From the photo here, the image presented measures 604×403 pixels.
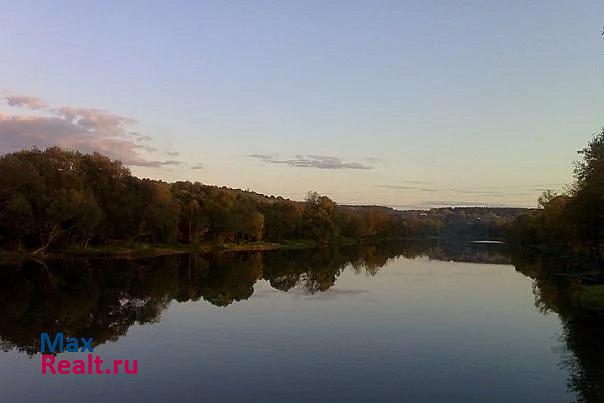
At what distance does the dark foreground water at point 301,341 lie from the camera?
15.3m

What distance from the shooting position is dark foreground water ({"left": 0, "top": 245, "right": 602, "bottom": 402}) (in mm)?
15320

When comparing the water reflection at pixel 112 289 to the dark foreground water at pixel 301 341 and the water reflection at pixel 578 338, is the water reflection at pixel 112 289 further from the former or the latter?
the water reflection at pixel 578 338

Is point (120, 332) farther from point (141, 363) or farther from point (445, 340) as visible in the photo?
point (445, 340)

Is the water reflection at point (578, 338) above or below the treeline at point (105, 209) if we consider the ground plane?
below

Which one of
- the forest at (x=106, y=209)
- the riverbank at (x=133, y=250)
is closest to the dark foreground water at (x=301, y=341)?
the forest at (x=106, y=209)

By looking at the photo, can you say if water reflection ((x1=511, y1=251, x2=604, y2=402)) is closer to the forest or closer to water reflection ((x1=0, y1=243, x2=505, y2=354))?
water reflection ((x1=0, y1=243, x2=505, y2=354))

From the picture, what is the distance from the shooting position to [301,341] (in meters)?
21.4

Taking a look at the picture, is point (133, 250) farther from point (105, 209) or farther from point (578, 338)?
point (578, 338)

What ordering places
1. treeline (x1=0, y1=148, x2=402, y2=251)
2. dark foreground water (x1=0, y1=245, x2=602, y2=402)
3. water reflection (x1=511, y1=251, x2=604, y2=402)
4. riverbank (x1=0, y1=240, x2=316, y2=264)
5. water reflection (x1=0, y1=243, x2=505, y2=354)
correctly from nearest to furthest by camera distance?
dark foreground water (x1=0, y1=245, x2=602, y2=402) < water reflection (x1=511, y1=251, x2=604, y2=402) < water reflection (x1=0, y1=243, x2=505, y2=354) < treeline (x1=0, y1=148, x2=402, y2=251) < riverbank (x1=0, y1=240, x2=316, y2=264)

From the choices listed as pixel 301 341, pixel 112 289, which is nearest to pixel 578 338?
pixel 301 341

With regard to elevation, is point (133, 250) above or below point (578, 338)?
above

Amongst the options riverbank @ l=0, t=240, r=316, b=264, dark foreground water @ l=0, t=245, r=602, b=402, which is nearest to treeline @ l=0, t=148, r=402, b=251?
riverbank @ l=0, t=240, r=316, b=264

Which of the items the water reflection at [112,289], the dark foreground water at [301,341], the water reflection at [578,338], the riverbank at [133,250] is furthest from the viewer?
the riverbank at [133,250]

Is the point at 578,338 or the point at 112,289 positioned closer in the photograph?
the point at 578,338
